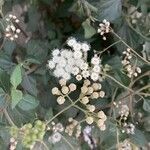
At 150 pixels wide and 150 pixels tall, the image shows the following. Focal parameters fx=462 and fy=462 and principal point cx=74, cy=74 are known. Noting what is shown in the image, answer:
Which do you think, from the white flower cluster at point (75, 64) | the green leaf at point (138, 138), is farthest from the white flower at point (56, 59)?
the green leaf at point (138, 138)

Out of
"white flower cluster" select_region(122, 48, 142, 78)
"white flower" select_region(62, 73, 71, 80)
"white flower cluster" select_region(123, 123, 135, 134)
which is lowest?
"white flower cluster" select_region(123, 123, 135, 134)

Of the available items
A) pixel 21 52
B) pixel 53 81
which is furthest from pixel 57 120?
pixel 21 52

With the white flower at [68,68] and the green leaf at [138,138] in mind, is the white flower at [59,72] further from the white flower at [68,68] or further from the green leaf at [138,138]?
the green leaf at [138,138]

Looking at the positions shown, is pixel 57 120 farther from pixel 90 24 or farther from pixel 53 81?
pixel 90 24

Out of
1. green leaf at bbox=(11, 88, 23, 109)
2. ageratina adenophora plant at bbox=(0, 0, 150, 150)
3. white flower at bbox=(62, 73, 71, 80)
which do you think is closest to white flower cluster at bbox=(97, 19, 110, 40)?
ageratina adenophora plant at bbox=(0, 0, 150, 150)

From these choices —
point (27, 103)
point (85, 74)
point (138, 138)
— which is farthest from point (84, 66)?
point (138, 138)

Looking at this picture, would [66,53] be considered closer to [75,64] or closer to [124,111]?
[75,64]

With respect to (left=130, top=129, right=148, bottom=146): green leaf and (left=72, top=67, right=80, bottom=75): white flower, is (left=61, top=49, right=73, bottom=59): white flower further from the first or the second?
(left=130, top=129, right=148, bottom=146): green leaf
